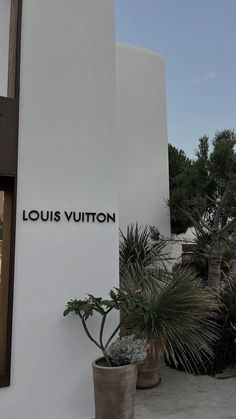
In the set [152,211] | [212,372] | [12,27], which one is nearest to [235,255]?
[152,211]

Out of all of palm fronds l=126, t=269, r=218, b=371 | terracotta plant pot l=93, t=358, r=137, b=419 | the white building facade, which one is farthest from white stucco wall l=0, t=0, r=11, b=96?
terracotta plant pot l=93, t=358, r=137, b=419

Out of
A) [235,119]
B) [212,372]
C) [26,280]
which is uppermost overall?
[235,119]

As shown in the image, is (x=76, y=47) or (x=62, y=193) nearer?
(x=62, y=193)

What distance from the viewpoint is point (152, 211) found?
949 cm

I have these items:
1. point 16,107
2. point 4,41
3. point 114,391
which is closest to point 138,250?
point 114,391

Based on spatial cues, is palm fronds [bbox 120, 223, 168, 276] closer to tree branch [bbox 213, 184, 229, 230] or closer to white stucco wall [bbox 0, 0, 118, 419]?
tree branch [bbox 213, 184, 229, 230]

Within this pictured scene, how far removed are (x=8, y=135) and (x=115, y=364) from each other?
9.80 feet

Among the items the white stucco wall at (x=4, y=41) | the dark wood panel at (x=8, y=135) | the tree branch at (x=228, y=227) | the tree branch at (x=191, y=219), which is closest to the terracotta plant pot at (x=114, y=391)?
the dark wood panel at (x=8, y=135)

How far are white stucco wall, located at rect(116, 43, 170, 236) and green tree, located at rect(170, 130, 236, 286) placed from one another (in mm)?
941

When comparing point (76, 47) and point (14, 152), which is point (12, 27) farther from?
point (14, 152)

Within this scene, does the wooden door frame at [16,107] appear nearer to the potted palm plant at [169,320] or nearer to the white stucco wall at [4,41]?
the white stucco wall at [4,41]

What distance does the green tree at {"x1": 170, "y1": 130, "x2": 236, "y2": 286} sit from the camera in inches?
306

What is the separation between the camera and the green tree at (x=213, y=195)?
25.5ft

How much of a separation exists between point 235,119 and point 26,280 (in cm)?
759
